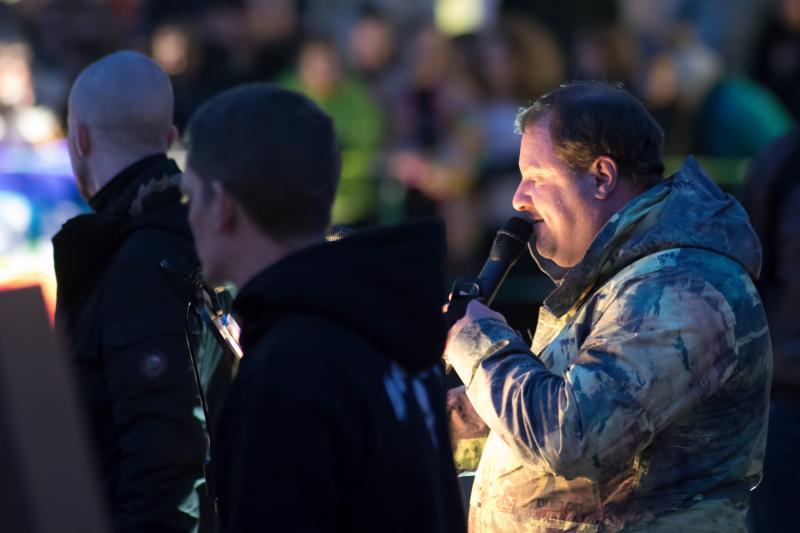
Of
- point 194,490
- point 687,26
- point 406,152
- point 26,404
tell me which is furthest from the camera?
point 687,26

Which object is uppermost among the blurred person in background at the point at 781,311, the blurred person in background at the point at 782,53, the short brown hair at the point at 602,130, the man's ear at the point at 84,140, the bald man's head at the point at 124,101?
the bald man's head at the point at 124,101

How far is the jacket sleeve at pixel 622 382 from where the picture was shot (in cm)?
276

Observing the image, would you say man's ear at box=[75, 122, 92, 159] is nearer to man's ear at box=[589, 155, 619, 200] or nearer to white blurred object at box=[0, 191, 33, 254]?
man's ear at box=[589, 155, 619, 200]

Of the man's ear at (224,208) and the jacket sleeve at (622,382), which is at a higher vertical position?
the man's ear at (224,208)

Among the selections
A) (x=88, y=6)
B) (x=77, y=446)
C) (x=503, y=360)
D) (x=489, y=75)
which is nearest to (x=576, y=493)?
(x=503, y=360)

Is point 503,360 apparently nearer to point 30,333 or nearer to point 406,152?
point 30,333

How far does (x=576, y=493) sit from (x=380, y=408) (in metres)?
0.93

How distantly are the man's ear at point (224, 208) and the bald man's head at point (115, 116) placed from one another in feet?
4.57

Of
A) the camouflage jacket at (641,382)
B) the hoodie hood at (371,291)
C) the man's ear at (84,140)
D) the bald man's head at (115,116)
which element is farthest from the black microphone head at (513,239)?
the man's ear at (84,140)

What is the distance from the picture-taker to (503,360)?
9.60ft

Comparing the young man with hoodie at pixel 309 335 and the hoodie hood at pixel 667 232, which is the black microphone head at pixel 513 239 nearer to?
the hoodie hood at pixel 667 232

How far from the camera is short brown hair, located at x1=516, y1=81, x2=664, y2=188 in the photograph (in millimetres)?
3049

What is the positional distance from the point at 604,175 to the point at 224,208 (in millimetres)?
1151

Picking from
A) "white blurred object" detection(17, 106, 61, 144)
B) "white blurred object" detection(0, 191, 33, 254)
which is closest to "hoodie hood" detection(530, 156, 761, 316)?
"white blurred object" detection(0, 191, 33, 254)
